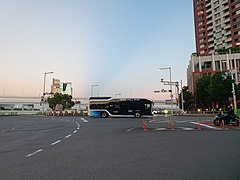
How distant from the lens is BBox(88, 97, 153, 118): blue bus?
117ft

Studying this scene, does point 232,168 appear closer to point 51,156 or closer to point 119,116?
point 51,156

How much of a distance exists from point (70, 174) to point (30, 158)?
238 centimetres

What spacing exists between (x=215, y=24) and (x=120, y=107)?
71515mm

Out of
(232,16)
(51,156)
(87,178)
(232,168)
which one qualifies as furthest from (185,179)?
(232,16)

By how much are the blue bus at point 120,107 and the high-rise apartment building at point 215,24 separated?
2207 inches

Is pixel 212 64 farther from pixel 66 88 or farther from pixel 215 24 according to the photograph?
pixel 66 88

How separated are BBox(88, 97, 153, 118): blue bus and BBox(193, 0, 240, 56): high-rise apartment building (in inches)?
2207

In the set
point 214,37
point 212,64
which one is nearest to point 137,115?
point 212,64

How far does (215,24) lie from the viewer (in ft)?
291

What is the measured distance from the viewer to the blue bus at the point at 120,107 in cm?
3578

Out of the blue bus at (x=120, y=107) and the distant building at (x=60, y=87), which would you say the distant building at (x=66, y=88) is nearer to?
the distant building at (x=60, y=87)

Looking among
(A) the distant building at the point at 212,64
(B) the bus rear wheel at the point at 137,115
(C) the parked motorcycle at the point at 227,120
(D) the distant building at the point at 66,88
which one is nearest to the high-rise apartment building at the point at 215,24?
(A) the distant building at the point at 212,64

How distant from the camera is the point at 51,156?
22.3 ft

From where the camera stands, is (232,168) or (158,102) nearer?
(232,168)
